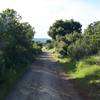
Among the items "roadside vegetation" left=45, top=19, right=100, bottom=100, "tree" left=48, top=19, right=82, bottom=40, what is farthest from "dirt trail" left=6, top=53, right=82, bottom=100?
"tree" left=48, top=19, right=82, bottom=40

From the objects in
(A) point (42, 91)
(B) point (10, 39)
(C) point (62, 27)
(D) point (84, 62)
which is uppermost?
(C) point (62, 27)

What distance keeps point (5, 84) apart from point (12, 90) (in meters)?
0.62

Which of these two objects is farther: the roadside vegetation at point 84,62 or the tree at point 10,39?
the tree at point 10,39

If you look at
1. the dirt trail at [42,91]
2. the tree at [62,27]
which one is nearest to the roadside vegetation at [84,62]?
the dirt trail at [42,91]

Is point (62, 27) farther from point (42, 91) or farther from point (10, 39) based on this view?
point (42, 91)

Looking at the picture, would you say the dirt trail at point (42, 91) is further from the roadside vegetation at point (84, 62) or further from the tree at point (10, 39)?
the tree at point (10, 39)

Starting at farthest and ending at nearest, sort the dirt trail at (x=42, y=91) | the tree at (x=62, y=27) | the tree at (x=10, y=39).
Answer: the tree at (x=62, y=27) < the tree at (x=10, y=39) < the dirt trail at (x=42, y=91)

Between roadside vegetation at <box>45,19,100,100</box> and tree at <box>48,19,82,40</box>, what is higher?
tree at <box>48,19,82,40</box>

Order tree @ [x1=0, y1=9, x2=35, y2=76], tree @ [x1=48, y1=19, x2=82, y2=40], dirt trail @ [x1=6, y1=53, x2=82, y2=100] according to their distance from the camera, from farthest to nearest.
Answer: tree @ [x1=48, y1=19, x2=82, y2=40]
tree @ [x1=0, y1=9, x2=35, y2=76]
dirt trail @ [x1=6, y1=53, x2=82, y2=100]

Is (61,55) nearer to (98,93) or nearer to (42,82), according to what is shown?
(42,82)

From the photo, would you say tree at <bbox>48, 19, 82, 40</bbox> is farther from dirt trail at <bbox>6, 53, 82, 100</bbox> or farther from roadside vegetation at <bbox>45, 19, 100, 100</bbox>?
dirt trail at <bbox>6, 53, 82, 100</bbox>

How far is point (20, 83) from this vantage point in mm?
24375

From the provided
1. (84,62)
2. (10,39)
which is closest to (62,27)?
(84,62)

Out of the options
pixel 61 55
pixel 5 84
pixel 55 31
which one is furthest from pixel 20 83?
pixel 55 31
